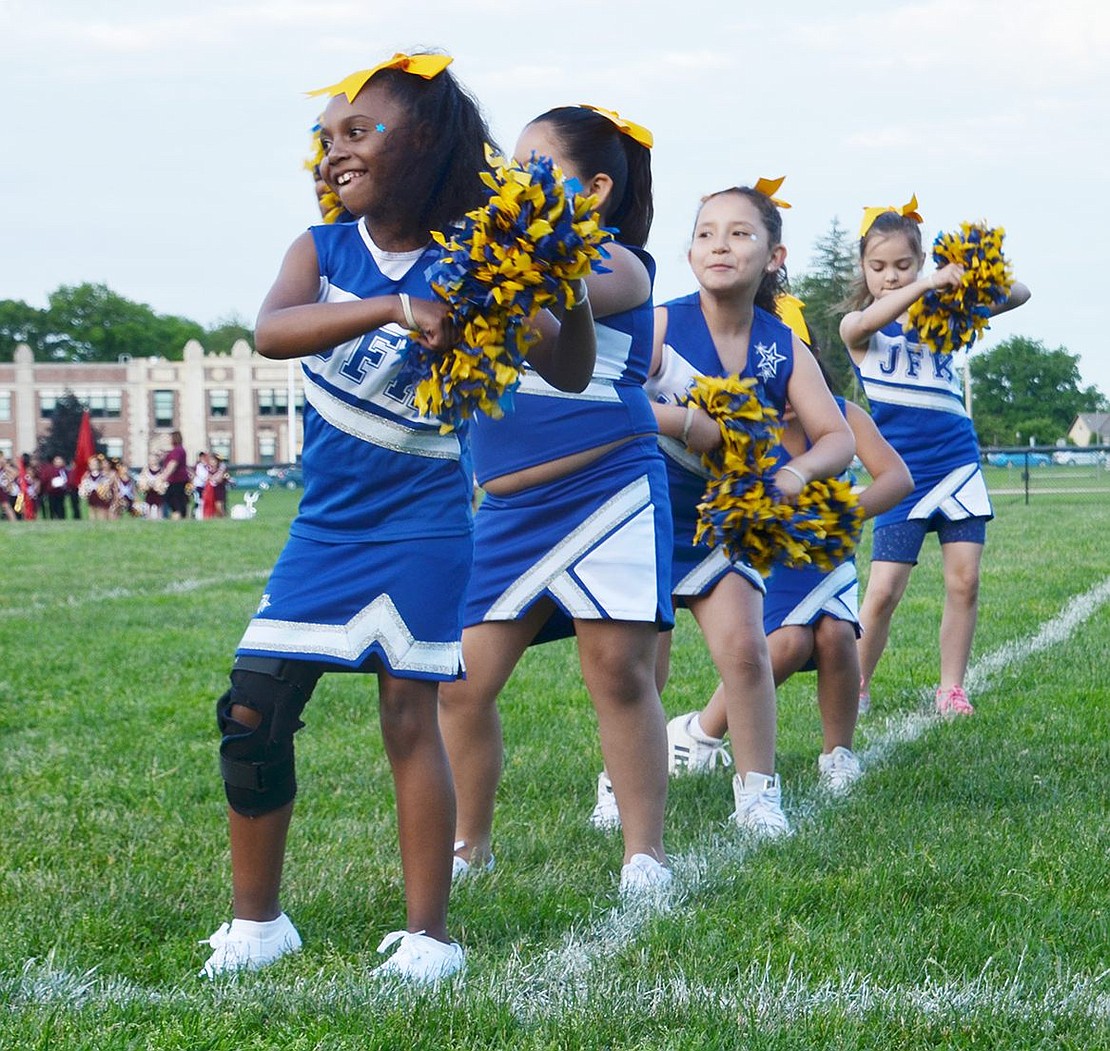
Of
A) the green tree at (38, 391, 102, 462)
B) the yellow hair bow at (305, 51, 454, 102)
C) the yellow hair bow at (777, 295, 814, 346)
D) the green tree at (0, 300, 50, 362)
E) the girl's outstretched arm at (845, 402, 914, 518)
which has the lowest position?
the green tree at (38, 391, 102, 462)

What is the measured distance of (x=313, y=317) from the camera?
9.74 ft

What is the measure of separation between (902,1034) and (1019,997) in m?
0.32

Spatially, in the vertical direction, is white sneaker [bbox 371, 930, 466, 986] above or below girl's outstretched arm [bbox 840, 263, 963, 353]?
below

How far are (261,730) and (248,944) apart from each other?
16.9 inches

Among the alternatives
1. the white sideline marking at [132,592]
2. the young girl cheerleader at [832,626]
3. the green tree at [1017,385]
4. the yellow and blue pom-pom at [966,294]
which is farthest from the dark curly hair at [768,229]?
the green tree at [1017,385]

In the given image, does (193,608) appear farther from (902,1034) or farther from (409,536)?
(902,1034)

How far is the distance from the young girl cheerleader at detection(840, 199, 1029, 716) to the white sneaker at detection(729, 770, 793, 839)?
218 centimetres

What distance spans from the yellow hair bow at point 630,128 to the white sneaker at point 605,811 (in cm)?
178

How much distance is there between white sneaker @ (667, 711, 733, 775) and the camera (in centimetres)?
543

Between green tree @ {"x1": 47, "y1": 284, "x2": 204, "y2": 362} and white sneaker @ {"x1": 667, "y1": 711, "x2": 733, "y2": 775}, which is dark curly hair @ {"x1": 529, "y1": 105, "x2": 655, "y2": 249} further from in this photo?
green tree @ {"x1": 47, "y1": 284, "x2": 204, "y2": 362}

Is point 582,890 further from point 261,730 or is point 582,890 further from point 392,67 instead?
point 392,67

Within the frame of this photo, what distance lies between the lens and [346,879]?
3.89 meters

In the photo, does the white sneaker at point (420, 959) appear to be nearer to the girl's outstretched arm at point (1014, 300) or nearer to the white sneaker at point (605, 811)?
the white sneaker at point (605, 811)

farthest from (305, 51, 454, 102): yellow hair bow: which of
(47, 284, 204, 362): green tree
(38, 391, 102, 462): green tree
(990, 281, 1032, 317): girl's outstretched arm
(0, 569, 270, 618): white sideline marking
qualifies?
(47, 284, 204, 362): green tree
